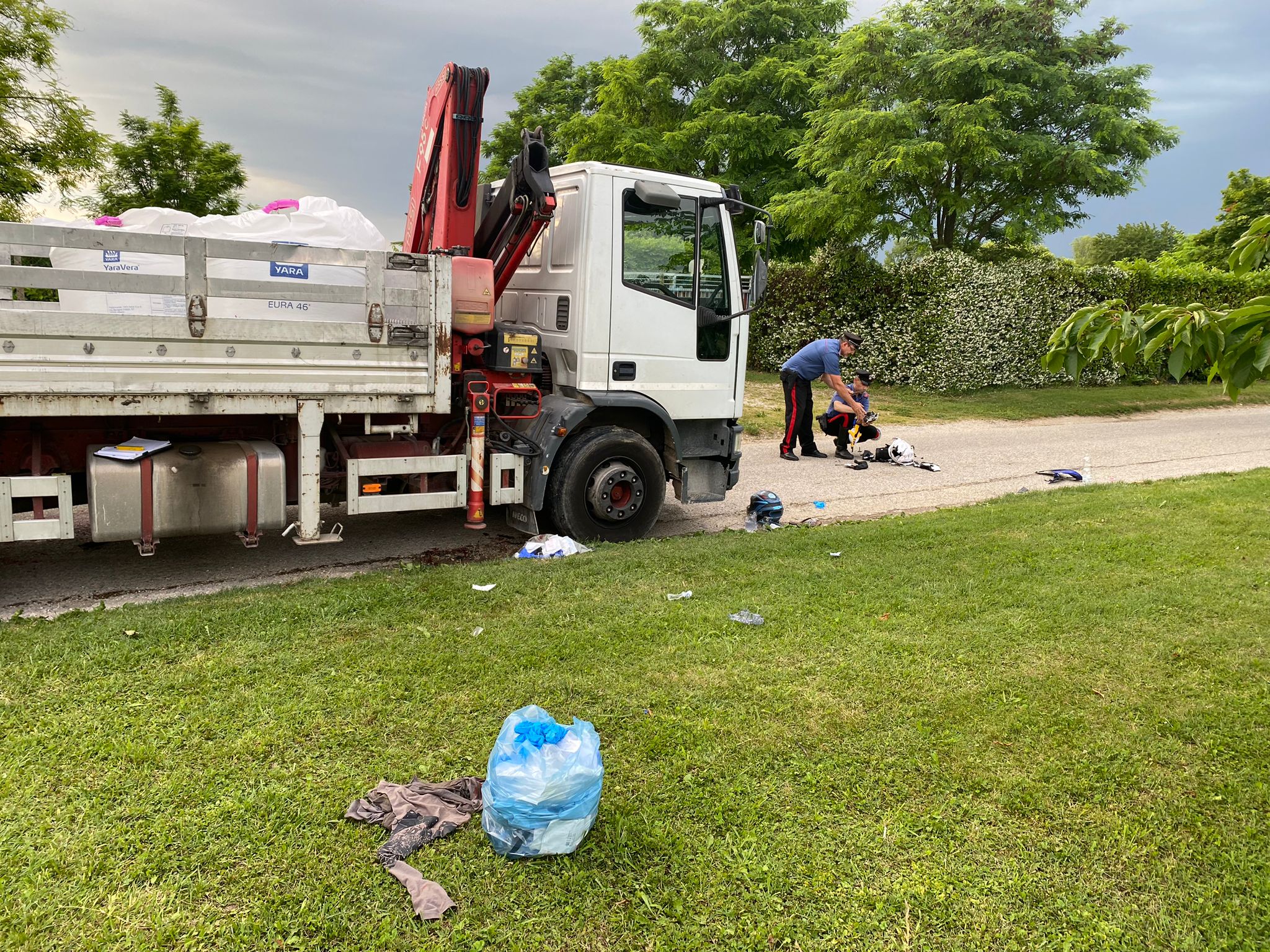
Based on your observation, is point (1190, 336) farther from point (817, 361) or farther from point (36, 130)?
point (36, 130)

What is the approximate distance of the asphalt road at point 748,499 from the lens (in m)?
5.84

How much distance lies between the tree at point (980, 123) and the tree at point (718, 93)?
2.49 m

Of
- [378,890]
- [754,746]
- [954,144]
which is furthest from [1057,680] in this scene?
[954,144]

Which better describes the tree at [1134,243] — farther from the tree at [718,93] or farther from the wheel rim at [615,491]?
the wheel rim at [615,491]

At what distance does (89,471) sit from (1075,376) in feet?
16.9

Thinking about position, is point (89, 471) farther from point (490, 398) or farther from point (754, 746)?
point (754, 746)

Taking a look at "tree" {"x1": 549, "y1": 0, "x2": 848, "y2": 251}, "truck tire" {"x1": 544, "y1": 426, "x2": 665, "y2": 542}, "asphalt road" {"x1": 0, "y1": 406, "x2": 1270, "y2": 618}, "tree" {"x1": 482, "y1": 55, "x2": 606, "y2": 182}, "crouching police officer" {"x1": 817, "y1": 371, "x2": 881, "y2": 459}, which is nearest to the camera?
"asphalt road" {"x1": 0, "y1": 406, "x2": 1270, "y2": 618}

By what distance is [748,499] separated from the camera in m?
9.20

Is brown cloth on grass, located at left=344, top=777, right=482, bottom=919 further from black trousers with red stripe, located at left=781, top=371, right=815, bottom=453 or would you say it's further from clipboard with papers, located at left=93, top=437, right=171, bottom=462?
black trousers with red stripe, located at left=781, top=371, right=815, bottom=453

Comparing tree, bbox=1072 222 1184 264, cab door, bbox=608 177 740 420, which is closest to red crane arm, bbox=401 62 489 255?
cab door, bbox=608 177 740 420

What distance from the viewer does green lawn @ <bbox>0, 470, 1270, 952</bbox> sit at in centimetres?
264

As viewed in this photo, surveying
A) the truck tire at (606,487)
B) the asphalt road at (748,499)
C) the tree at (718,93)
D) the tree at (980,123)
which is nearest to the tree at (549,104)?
the tree at (718,93)

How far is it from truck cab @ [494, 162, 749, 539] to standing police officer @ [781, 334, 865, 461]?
425cm

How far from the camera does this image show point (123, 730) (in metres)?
3.51
